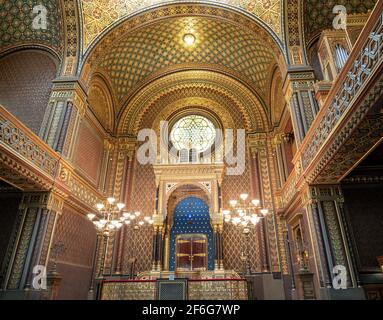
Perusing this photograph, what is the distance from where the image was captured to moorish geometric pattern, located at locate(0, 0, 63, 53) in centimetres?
1069

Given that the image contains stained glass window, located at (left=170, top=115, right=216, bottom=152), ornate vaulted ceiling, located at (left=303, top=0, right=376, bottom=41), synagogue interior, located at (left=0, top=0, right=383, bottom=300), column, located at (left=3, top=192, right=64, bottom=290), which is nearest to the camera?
synagogue interior, located at (left=0, top=0, right=383, bottom=300)

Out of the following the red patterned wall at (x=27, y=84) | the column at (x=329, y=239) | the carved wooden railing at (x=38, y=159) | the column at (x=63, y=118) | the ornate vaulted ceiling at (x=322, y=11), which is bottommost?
the column at (x=329, y=239)

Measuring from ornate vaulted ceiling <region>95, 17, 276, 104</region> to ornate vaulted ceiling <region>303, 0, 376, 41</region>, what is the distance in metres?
1.85

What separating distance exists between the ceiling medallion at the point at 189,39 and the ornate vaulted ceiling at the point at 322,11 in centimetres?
499

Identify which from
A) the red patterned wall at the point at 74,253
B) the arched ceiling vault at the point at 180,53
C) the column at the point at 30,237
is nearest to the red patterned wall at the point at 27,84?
the arched ceiling vault at the point at 180,53

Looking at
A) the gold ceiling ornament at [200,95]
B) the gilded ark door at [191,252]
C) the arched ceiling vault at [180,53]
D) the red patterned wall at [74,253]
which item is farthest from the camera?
the gold ceiling ornament at [200,95]

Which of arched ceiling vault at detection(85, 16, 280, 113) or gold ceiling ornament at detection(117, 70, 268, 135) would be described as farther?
gold ceiling ornament at detection(117, 70, 268, 135)

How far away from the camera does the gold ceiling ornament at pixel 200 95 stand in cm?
1440

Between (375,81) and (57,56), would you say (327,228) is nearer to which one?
(375,81)

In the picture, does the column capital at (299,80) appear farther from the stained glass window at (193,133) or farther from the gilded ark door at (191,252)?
the gilded ark door at (191,252)

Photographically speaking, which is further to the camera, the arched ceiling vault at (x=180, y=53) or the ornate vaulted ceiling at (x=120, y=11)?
the arched ceiling vault at (x=180, y=53)

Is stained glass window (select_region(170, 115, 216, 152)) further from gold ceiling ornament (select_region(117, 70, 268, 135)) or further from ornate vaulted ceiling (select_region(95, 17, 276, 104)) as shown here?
ornate vaulted ceiling (select_region(95, 17, 276, 104))

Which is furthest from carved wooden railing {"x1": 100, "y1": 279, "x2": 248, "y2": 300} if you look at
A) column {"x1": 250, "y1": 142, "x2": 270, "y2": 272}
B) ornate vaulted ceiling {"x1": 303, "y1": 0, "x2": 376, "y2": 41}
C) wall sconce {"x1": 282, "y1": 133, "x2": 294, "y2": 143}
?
ornate vaulted ceiling {"x1": 303, "y1": 0, "x2": 376, "y2": 41}

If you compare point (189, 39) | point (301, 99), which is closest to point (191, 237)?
point (301, 99)
